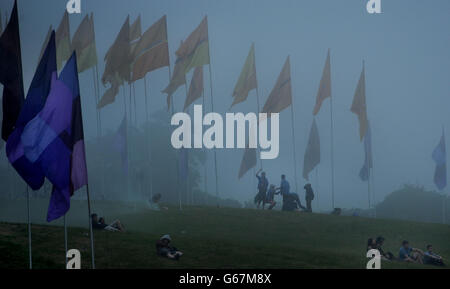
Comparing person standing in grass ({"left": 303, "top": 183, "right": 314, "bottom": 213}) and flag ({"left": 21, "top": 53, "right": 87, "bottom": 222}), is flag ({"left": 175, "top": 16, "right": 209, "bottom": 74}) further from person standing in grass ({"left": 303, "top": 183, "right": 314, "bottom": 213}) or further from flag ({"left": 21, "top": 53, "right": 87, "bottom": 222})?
flag ({"left": 21, "top": 53, "right": 87, "bottom": 222})

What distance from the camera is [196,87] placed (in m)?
24.7

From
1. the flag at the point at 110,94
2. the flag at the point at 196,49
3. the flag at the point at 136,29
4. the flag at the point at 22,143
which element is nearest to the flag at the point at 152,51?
the flag at the point at 196,49

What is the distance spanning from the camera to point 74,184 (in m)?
12.6

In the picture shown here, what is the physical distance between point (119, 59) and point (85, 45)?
5.07 feet

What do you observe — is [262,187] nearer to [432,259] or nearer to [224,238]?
[224,238]

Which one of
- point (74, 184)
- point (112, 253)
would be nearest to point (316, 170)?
point (112, 253)

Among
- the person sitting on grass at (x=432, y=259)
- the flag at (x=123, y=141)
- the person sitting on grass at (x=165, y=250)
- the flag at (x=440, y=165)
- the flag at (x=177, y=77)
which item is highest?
the flag at (x=177, y=77)

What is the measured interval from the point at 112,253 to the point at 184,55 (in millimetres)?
10583

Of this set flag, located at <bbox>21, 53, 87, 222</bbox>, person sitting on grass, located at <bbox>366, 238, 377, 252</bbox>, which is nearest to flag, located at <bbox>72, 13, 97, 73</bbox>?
flag, located at <bbox>21, 53, 87, 222</bbox>

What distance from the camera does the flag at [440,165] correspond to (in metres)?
26.2

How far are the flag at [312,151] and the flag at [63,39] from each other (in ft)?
32.3

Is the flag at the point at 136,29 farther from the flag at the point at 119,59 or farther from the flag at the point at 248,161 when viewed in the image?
the flag at the point at 248,161

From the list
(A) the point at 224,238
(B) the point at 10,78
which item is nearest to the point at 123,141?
(A) the point at 224,238

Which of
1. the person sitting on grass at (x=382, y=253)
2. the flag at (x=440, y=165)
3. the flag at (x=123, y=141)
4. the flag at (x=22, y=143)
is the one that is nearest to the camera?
the flag at (x=22, y=143)
